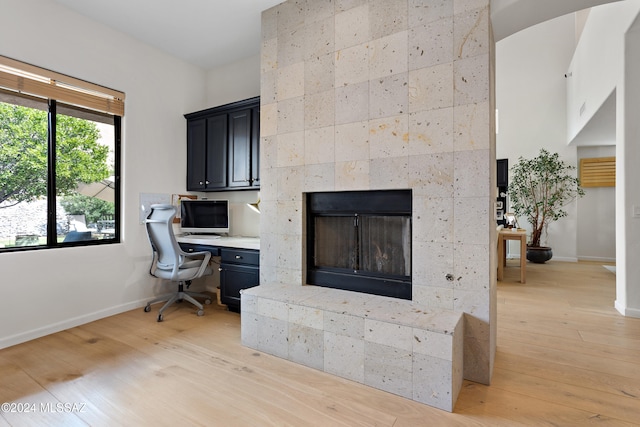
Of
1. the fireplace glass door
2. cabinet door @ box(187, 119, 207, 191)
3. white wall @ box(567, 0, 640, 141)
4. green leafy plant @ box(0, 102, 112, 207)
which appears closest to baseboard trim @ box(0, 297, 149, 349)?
green leafy plant @ box(0, 102, 112, 207)

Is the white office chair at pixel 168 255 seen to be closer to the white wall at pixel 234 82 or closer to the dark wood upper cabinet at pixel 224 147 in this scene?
the dark wood upper cabinet at pixel 224 147

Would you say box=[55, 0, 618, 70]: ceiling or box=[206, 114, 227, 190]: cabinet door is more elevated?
box=[55, 0, 618, 70]: ceiling

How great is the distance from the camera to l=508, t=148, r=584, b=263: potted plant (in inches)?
244

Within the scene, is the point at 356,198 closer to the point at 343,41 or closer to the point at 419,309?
the point at 419,309

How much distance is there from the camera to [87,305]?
3.06 metres

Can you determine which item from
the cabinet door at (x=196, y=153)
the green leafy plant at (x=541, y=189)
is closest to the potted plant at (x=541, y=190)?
the green leafy plant at (x=541, y=189)

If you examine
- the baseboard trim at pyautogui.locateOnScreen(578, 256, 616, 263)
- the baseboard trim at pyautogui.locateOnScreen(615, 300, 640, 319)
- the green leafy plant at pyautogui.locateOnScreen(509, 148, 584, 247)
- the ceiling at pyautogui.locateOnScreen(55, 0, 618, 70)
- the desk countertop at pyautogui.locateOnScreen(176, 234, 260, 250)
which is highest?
the ceiling at pyautogui.locateOnScreen(55, 0, 618, 70)

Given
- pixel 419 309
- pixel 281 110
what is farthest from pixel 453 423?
pixel 281 110

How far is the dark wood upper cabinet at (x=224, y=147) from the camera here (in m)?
3.43

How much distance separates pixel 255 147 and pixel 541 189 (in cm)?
593

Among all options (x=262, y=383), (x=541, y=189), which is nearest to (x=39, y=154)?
(x=262, y=383)

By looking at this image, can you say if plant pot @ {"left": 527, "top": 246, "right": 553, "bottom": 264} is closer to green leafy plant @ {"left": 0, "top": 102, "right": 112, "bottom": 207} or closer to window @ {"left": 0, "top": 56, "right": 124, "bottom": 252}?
window @ {"left": 0, "top": 56, "right": 124, "bottom": 252}

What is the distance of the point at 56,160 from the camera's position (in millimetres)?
2895

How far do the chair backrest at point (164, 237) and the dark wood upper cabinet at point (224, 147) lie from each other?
756 millimetres
